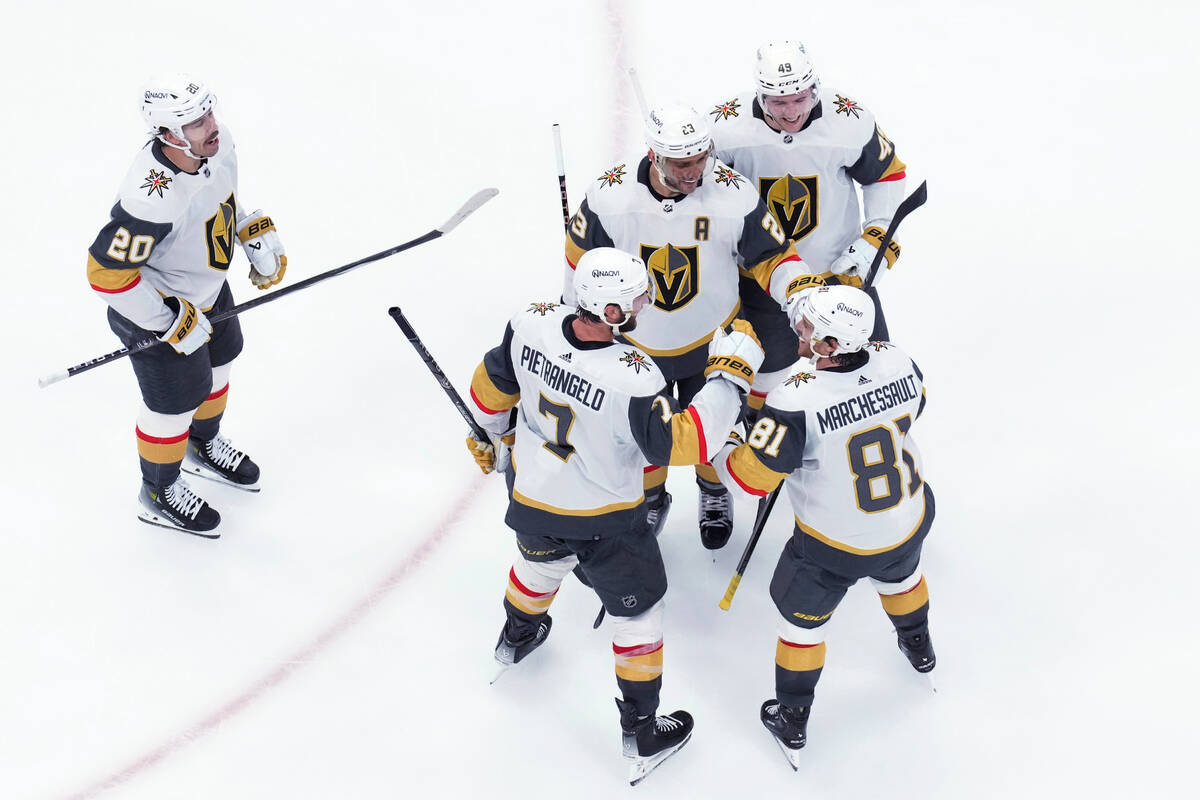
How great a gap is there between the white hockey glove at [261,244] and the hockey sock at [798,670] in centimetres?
217

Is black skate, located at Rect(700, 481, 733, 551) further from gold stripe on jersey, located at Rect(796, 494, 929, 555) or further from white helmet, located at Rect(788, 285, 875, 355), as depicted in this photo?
white helmet, located at Rect(788, 285, 875, 355)

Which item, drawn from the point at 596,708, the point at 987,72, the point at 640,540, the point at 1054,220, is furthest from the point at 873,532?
the point at 987,72

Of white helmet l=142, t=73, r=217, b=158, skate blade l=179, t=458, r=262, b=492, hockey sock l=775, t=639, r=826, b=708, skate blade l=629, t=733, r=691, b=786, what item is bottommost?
skate blade l=179, t=458, r=262, b=492

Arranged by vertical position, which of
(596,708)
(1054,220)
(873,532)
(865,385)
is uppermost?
(865,385)

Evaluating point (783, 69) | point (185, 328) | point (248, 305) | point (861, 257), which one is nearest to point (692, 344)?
point (861, 257)

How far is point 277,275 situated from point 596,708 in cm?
188

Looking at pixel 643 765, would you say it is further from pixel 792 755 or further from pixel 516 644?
pixel 516 644

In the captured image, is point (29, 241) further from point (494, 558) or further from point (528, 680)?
point (528, 680)

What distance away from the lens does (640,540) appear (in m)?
3.45

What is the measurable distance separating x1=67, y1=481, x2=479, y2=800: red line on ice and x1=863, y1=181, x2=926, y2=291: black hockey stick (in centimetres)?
160

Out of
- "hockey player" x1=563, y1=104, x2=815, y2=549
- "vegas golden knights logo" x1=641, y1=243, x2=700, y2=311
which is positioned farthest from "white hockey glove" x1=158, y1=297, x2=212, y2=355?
"vegas golden knights logo" x1=641, y1=243, x2=700, y2=311

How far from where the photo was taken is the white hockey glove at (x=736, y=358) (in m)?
3.29

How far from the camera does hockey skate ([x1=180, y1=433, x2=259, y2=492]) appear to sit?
4.56 meters

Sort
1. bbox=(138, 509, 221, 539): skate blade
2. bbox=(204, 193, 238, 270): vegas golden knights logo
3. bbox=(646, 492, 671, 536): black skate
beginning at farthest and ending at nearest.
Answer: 1. bbox=(138, 509, 221, 539): skate blade
2. bbox=(646, 492, 671, 536): black skate
3. bbox=(204, 193, 238, 270): vegas golden knights logo
